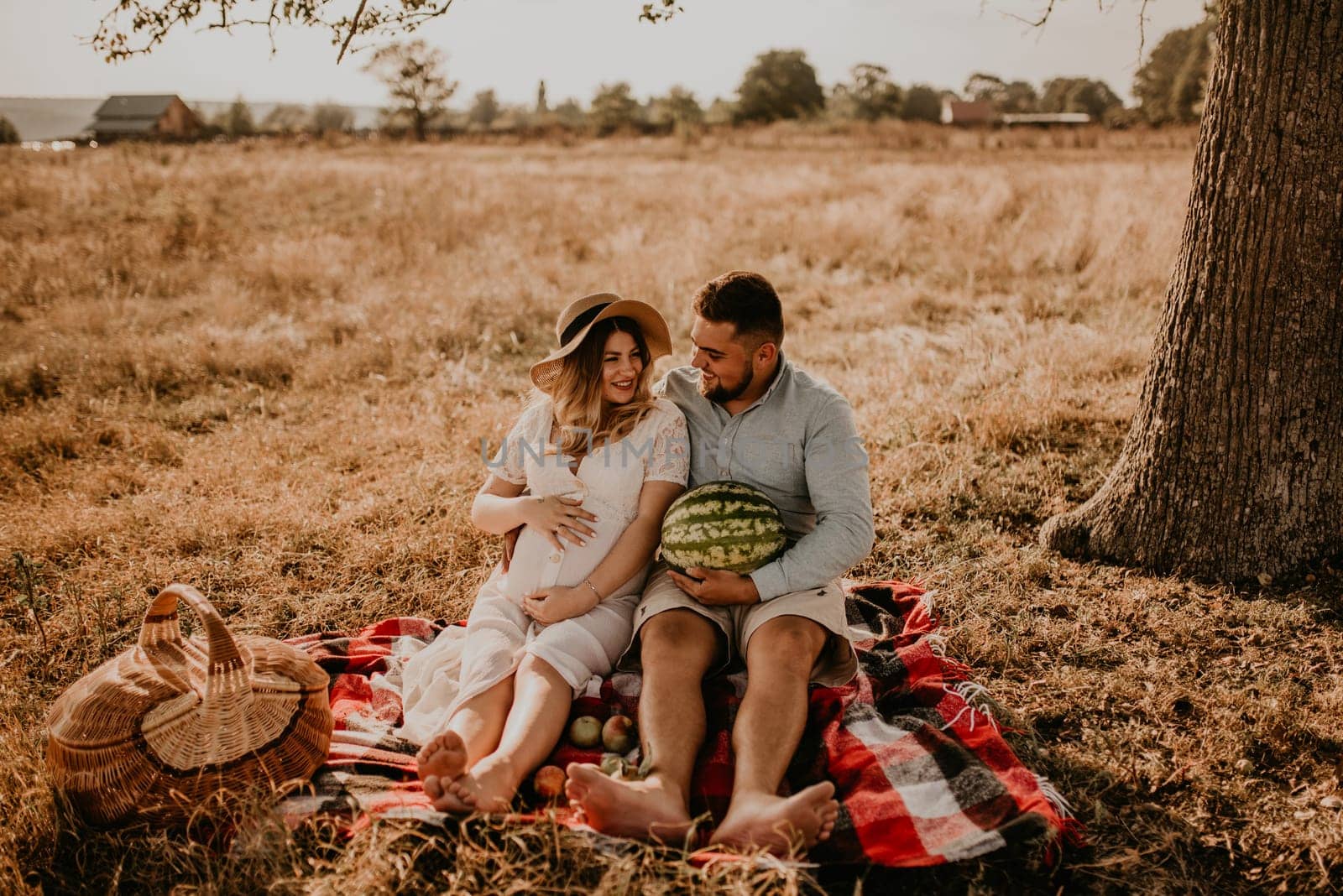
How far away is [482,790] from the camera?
2.68m

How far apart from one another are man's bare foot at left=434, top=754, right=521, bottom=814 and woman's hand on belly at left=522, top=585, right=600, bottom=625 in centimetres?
71

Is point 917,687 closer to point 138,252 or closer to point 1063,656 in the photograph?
point 1063,656

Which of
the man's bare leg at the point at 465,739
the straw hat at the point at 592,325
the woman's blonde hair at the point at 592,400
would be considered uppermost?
the straw hat at the point at 592,325

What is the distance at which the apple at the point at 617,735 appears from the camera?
3.13 metres

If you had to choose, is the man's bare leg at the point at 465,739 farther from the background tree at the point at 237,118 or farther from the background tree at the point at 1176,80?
the background tree at the point at 237,118

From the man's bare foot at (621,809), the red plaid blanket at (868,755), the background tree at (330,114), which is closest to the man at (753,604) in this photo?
the man's bare foot at (621,809)

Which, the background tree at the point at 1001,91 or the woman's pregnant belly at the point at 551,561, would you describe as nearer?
the woman's pregnant belly at the point at 551,561

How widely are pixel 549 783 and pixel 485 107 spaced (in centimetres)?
8913

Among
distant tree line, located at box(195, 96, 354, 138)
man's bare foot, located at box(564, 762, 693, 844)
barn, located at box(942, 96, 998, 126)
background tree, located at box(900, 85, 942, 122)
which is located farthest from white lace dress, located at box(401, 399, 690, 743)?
barn, located at box(942, 96, 998, 126)

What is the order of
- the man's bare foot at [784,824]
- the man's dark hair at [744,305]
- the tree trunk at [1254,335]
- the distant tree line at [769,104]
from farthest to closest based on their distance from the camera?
the distant tree line at [769,104] < the tree trunk at [1254,335] < the man's dark hair at [744,305] < the man's bare foot at [784,824]

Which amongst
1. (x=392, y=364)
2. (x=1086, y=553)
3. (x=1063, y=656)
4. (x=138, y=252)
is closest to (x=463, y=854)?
(x=1063, y=656)

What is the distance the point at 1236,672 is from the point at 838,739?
1845 millimetres

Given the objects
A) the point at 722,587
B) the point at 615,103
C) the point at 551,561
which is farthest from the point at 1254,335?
the point at 615,103

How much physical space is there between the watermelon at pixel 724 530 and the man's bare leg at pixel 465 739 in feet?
2.80
